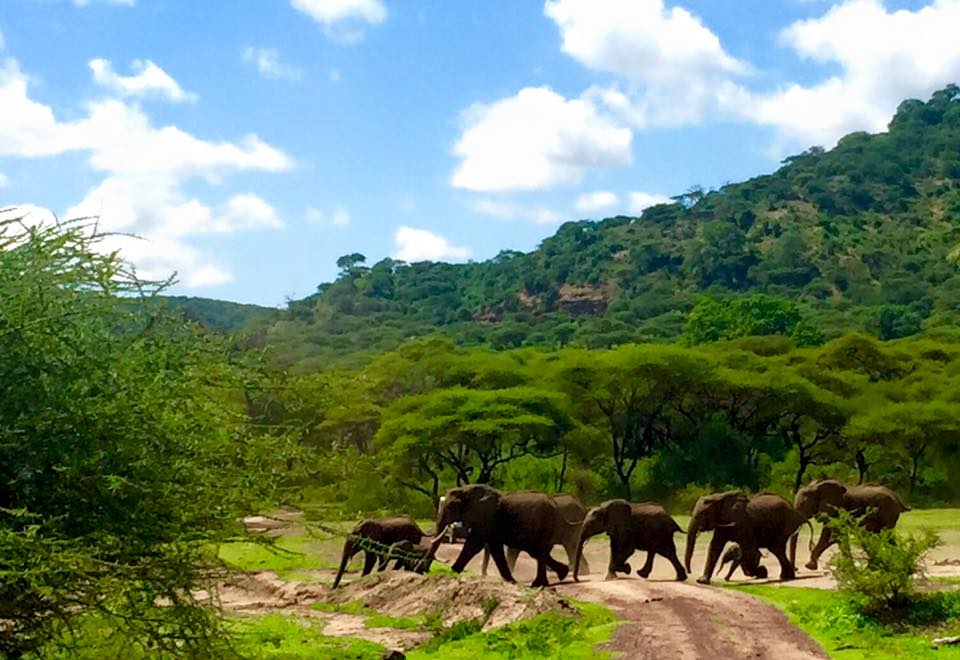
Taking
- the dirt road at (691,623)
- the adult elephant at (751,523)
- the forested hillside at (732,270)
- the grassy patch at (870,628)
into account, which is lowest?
the dirt road at (691,623)

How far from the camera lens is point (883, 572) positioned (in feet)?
54.4

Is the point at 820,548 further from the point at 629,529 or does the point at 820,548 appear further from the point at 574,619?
the point at 574,619

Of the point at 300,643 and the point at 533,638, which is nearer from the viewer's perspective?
the point at 533,638

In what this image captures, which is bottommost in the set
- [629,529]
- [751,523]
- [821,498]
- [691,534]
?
[691,534]

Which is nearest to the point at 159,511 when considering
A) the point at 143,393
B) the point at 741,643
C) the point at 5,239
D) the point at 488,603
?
the point at 143,393

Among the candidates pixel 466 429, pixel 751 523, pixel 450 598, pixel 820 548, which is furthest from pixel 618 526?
pixel 466 429

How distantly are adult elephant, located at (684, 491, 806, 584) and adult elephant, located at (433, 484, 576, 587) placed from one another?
3391mm

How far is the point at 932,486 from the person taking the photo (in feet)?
154

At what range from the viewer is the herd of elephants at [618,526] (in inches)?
874

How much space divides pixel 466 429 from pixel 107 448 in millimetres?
32066

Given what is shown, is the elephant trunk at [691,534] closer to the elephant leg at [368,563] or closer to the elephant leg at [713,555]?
the elephant leg at [713,555]

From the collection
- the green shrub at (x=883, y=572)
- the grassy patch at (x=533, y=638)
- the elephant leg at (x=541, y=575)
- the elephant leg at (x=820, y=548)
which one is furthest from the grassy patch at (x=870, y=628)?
the elephant leg at (x=820, y=548)

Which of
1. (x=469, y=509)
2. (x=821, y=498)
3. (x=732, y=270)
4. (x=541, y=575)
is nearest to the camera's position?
(x=541, y=575)

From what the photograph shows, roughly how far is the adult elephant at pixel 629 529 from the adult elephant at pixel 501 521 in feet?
4.59
